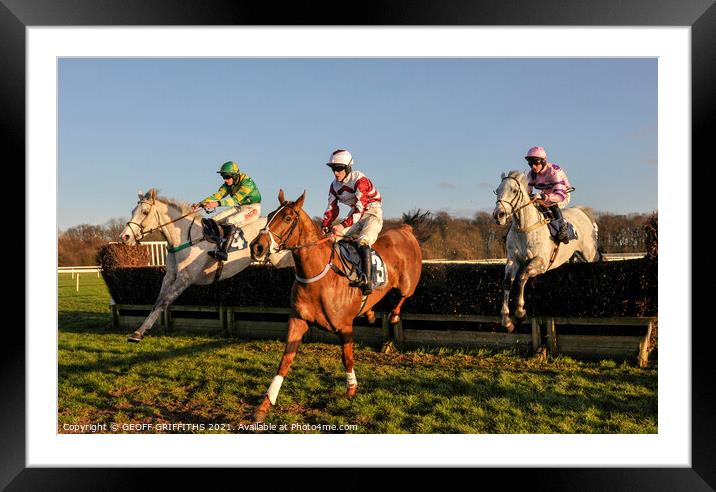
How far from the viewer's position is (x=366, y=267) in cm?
502

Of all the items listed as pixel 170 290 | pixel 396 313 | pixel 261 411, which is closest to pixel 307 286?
pixel 261 411

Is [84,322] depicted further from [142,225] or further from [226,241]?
[226,241]

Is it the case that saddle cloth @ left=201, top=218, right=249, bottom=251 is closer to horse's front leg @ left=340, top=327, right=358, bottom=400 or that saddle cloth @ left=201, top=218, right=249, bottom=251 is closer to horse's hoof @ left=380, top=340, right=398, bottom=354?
horse's hoof @ left=380, top=340, right=398, bottom=354

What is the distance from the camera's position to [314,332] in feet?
23.2

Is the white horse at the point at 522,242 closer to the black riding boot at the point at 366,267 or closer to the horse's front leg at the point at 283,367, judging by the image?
the black riding boot at the point at 366,267

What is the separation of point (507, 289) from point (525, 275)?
27 centimetres

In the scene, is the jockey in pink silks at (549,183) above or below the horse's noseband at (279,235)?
above

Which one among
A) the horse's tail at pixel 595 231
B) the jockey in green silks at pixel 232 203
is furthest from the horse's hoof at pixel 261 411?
the horse's tail at pixel 595 231

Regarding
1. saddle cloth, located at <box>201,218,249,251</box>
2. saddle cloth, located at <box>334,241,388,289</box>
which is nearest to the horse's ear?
saddle cloth, located at <box>334,241,388,289</box>

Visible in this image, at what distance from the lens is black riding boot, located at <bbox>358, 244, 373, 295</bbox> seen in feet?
16.3

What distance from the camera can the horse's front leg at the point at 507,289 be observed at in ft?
20.0

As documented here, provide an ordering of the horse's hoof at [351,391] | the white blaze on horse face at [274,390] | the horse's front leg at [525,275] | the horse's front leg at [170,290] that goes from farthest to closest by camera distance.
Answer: the horse's front leg at [170,290] → the horse's front leg at [525,275] → the horse's hoof at [351,391] → the white blaze on horse face at [274,390]
